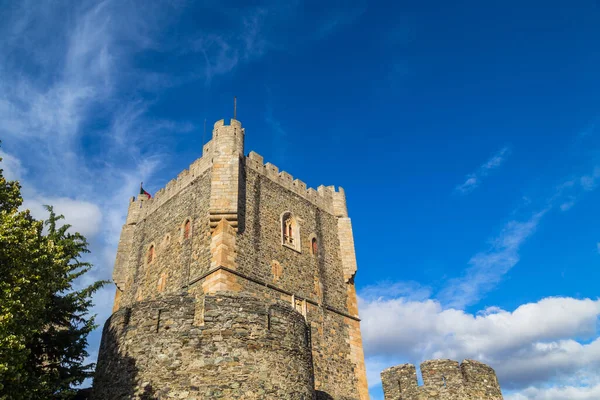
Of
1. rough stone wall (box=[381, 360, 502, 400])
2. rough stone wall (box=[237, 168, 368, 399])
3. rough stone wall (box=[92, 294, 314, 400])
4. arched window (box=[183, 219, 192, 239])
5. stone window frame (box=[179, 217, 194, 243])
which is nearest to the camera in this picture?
rough stone wall (box=[92, 294, 314, 400])

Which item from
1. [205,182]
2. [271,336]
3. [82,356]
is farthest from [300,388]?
[205,182]

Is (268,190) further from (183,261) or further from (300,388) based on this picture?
(300,388)

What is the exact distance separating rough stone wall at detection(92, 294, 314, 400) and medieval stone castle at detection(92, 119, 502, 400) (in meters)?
0.02

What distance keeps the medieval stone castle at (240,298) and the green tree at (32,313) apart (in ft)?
7.53

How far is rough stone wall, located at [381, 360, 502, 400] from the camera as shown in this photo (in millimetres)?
15133

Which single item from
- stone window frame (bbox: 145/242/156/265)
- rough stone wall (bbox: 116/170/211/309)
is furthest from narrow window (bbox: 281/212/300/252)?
stone window frame (bbox: 145/242/156/265)

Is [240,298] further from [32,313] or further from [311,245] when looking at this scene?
[311,245]

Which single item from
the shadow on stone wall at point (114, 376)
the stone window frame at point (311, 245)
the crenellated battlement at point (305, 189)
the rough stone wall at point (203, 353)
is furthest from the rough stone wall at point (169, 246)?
the rough stone wall at point (203, 353)

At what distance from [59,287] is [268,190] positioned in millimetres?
10709

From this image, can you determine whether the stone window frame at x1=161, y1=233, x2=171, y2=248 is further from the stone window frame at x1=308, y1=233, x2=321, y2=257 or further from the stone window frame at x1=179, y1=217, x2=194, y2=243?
the stone window frame at x1=308, y1=233, x2=321, y2=257

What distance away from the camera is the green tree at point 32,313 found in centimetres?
1048

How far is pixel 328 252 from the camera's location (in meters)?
24.3

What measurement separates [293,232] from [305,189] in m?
3.15

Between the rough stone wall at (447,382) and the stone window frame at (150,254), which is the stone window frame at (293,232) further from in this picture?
the rough stone wall at (447,382)
